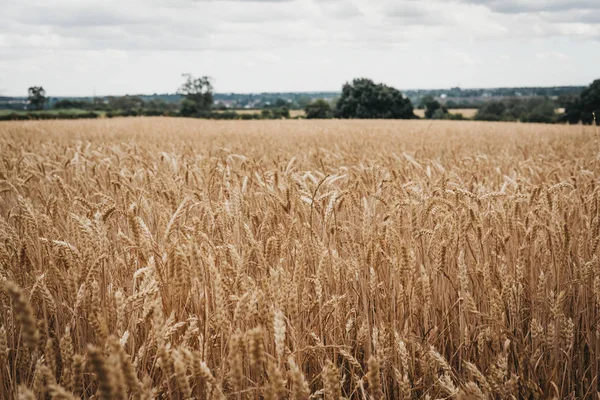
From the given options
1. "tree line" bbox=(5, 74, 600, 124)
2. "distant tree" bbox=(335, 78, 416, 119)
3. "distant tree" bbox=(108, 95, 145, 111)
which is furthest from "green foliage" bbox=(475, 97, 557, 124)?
"distant tree" bbox=(108, 95, 145, 111)

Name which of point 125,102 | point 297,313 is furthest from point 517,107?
point 297,313

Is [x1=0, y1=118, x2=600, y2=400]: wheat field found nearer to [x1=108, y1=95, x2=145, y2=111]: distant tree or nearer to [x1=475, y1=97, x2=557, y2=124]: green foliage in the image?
[x1=475, y1=97, x2=557, y2=124]: green foliage

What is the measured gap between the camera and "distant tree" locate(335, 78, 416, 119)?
190 feet

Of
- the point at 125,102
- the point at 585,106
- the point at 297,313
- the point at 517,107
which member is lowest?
the point at 297,313

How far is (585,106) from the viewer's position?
4425 centimetres

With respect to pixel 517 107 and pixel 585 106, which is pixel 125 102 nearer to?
pixel 517 107

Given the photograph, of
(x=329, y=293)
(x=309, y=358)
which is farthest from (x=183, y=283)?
(x=329, y=293)

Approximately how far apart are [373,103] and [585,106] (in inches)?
937

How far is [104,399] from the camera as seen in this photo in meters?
0.73

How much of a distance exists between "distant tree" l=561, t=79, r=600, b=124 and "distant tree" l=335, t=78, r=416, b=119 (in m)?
18.5

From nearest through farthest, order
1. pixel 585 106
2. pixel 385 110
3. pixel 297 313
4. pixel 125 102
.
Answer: pixel 297 313 < pixel 585 106 < pixel 385 110 < pixel 125 102

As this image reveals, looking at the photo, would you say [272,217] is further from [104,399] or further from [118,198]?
[104,399]

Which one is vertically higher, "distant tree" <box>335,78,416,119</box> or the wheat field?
"distant tree" <box>335,78,416,119</box>

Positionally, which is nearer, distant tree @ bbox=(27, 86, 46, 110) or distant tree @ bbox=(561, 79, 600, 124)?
distant tree @ bbox=(561, 79, 600, 124)
